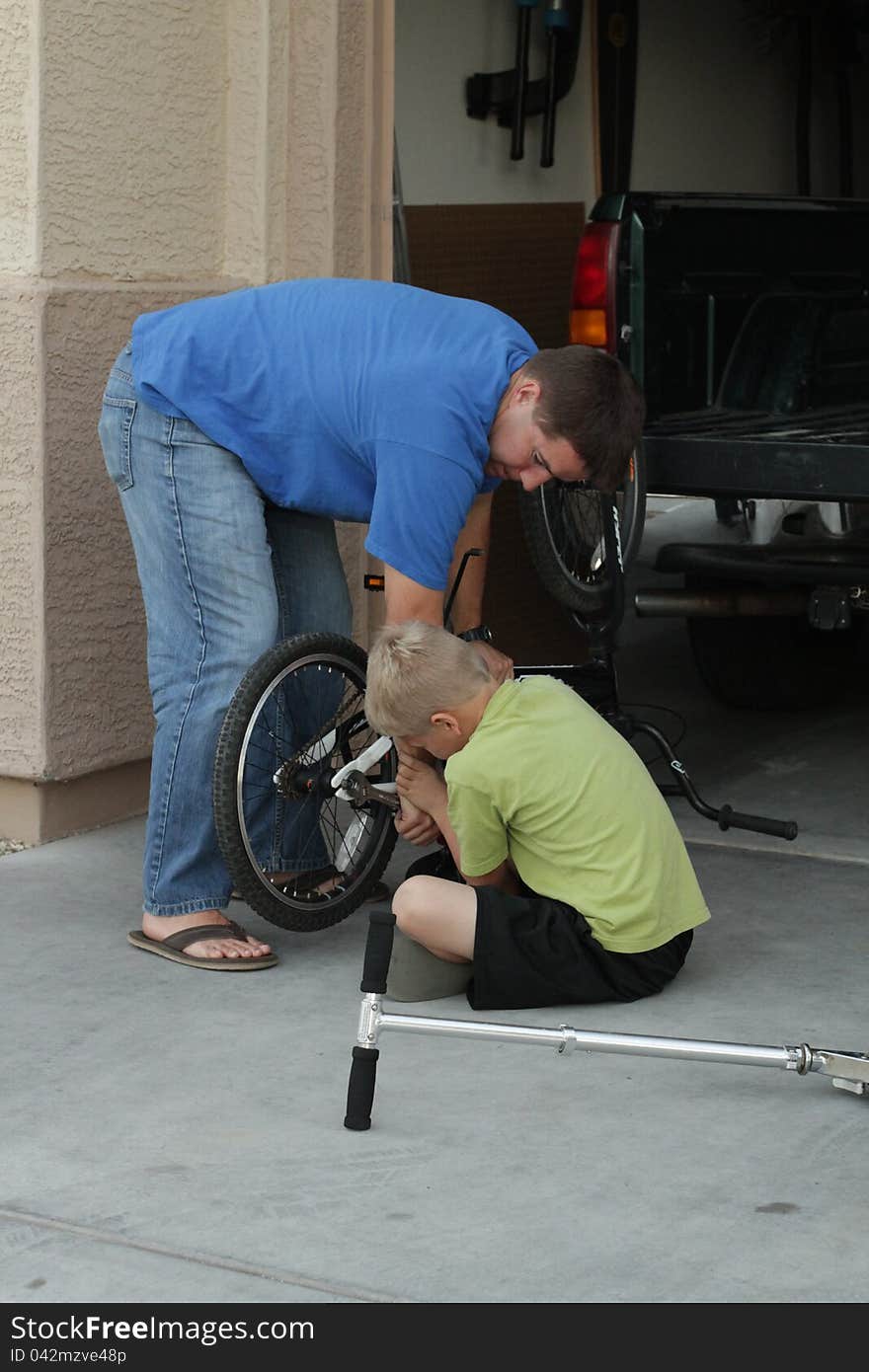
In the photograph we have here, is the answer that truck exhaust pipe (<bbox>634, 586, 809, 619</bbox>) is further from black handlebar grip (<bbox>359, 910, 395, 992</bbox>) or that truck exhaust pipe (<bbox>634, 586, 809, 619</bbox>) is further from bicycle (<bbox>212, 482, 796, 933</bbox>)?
black handlebar grip (<bbox>359, 910, 395, 992</bbox>)

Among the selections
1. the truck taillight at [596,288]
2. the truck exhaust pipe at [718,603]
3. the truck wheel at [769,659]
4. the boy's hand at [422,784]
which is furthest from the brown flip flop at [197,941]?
the truck wheel at [769,659]

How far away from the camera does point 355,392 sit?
4.01 meters

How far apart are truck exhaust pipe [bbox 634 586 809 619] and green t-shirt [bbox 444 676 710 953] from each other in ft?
6.24

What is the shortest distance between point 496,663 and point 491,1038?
1125mm

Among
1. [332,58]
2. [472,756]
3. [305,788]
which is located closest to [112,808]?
[305,788]

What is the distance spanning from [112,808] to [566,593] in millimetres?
1341

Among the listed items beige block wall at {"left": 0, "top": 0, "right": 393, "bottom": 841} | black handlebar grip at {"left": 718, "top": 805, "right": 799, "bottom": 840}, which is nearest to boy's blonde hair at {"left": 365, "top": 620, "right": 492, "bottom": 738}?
black handlebar grip at {"left": 718, "top": 805, "right": 799, "bottom": 840}

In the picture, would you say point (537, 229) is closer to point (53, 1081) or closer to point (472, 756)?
point (472, 756)

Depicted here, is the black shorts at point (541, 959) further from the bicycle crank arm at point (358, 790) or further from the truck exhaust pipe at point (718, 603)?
the truck exhaust pipe at point (718, 603)

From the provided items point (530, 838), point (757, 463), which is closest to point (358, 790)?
point (530, 838)

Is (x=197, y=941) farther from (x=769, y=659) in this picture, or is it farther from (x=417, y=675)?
(x=769, y=659)

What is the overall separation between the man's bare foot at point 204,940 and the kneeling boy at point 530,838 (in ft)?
1.50

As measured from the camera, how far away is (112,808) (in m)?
5.39

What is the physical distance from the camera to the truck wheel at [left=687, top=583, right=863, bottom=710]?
22.5ft
